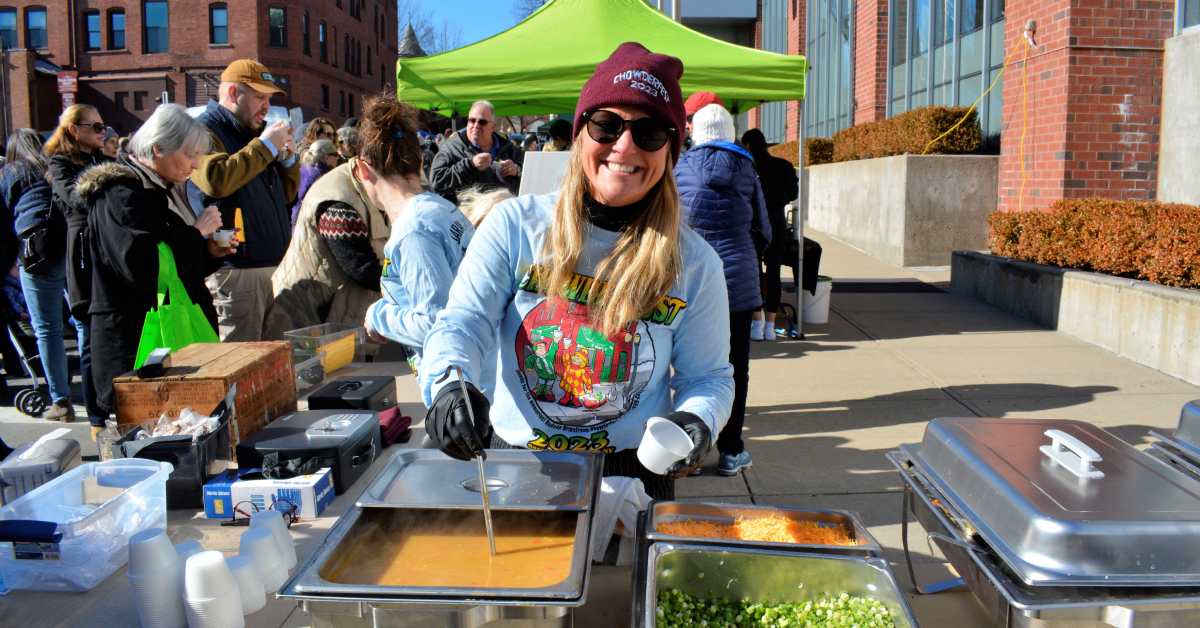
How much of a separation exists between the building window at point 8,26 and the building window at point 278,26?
1164cm

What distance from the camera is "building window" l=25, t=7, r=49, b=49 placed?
1581 inches

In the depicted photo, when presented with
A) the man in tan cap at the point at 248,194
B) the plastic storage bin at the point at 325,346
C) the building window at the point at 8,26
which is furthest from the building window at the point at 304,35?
the plastic storage bin at the point at 325,346

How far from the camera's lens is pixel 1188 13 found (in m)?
8.26

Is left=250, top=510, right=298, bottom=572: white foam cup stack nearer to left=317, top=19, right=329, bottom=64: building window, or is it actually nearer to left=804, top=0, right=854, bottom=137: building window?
left=804, top=0, right=854, bottom=137: building window

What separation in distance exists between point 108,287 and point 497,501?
10.3 ft

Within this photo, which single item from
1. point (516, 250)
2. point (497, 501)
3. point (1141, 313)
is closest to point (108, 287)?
point (516, 250)

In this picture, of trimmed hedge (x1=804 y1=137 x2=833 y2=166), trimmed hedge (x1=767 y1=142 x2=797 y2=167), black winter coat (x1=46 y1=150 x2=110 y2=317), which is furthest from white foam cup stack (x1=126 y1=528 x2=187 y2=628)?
trimmed hedge (x1=767 y1=142 x2=797 y2=167)

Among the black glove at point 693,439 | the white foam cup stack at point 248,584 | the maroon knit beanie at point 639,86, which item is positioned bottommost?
the white foam cup stack at point 248,584

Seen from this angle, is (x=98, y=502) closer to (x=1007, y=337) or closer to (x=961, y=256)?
(x=1007, y=337)

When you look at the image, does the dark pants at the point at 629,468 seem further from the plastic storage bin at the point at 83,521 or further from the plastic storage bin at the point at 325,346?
the plastic storage bin at the point at 325,346

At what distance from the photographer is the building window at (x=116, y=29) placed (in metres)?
40.5

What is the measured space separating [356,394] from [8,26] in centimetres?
4720

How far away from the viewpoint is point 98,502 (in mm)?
2609

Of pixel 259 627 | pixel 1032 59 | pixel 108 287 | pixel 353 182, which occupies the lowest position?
pixel 259 627
